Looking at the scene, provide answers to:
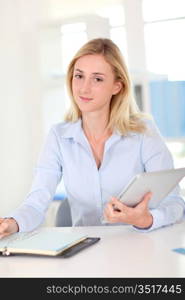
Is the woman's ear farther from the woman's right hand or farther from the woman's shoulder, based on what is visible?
the woman's right hand

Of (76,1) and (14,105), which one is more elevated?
(76,1)

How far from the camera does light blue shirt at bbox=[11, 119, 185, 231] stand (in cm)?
221

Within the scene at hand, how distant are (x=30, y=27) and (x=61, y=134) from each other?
209 centimetres

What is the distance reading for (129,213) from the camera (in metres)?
1.75

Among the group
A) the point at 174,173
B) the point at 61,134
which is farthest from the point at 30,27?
the point at 174,173

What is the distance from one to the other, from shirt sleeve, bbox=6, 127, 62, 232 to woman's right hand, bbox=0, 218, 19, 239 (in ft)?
0.11

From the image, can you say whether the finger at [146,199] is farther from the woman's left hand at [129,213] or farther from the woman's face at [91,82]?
the woman's face at [91,82]

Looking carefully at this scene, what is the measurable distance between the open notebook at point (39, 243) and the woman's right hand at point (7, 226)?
3 cm

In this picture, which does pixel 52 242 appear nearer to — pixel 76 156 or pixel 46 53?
pixel 76 156

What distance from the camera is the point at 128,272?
1.37m

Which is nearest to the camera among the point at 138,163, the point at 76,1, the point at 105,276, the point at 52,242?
the point at 105,276

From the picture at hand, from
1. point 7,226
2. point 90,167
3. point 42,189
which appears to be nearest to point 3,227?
point 7,226

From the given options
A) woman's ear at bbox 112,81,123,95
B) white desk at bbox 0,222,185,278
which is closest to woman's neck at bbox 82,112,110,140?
woman's ear at bbox 112,81,123,95

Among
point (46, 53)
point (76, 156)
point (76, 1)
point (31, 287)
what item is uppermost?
point (76, 1)
